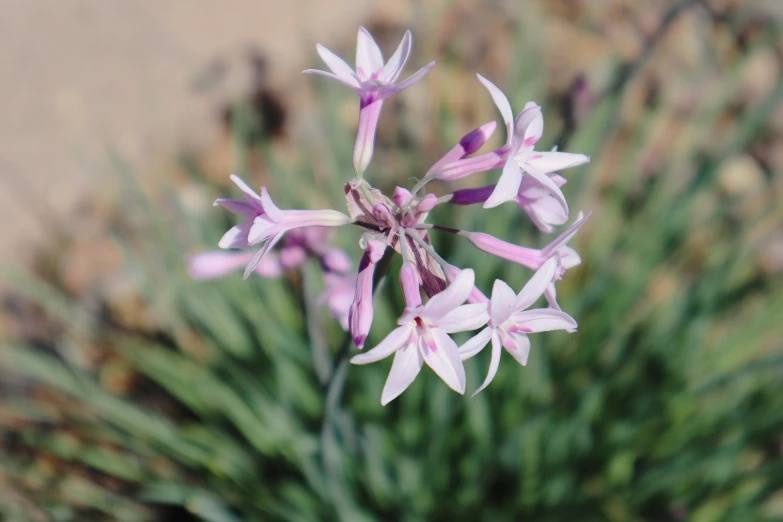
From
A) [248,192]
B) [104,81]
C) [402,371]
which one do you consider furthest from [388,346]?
[104,81]

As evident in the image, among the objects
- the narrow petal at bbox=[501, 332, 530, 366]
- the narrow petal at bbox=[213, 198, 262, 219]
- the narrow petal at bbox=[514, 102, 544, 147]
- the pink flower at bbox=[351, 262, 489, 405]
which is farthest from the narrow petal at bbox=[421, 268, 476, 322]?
the narrow petal at bbox=[213, 198, 262, 219]

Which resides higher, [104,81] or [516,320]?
[104,81]

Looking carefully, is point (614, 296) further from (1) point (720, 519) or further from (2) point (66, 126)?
(2) point (66, 126)

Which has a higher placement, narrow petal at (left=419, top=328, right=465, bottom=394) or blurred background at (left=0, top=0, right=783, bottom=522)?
blurred background at (left=0, top=0, right=783, bottom=522)

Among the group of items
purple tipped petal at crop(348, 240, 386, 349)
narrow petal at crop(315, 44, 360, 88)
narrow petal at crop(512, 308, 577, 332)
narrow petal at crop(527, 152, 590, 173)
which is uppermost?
narrow petal at crop(315, 44, 360, 88)

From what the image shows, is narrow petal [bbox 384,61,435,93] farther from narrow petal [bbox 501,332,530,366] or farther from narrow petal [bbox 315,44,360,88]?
narrow petal [bbox 501,332,530,366]

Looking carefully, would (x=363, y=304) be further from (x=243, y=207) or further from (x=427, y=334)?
(x=243, y=207)

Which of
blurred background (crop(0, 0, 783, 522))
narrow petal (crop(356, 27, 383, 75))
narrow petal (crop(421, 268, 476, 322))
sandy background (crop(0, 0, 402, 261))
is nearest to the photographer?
narrow petal (crop(421, 268, 476, 322))

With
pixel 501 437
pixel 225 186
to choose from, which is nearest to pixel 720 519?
pixel 501 437
